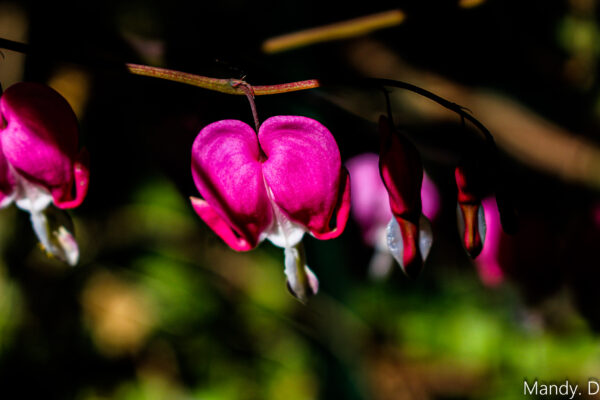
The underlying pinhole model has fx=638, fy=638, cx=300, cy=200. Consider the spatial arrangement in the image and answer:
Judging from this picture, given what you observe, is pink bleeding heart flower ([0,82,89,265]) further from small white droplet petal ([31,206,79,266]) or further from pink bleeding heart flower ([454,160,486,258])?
pink bleeding heart flower ([454,160,486,258])

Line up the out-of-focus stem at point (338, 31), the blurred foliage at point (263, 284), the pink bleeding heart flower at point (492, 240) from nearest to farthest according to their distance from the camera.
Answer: the out-of-focus stem at point (338, 31) → the pink bleeding heart flower at point (492, 240) → the blurred foliage at point (263, 284)

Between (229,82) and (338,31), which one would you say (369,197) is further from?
(229,82)

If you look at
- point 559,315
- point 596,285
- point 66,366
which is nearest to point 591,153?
point 559,315

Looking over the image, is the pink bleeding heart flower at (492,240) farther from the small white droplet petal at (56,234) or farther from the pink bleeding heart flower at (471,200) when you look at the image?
the small white droplet petal at (56,234)

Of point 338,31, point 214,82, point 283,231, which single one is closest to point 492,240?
point 338,31

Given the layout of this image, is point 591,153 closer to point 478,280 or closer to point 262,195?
point 478,280

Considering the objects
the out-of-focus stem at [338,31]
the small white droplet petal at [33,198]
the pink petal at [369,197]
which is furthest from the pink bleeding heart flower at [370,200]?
the small white droplet petal at [33,198]

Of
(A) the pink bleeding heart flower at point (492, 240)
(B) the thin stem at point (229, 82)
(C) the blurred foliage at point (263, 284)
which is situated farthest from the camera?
(C) the blurred foliage at point (263, 284)

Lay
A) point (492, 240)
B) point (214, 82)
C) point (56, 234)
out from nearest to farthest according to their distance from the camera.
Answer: point (214, 82) < point (56, 234) < point (492, 240)
